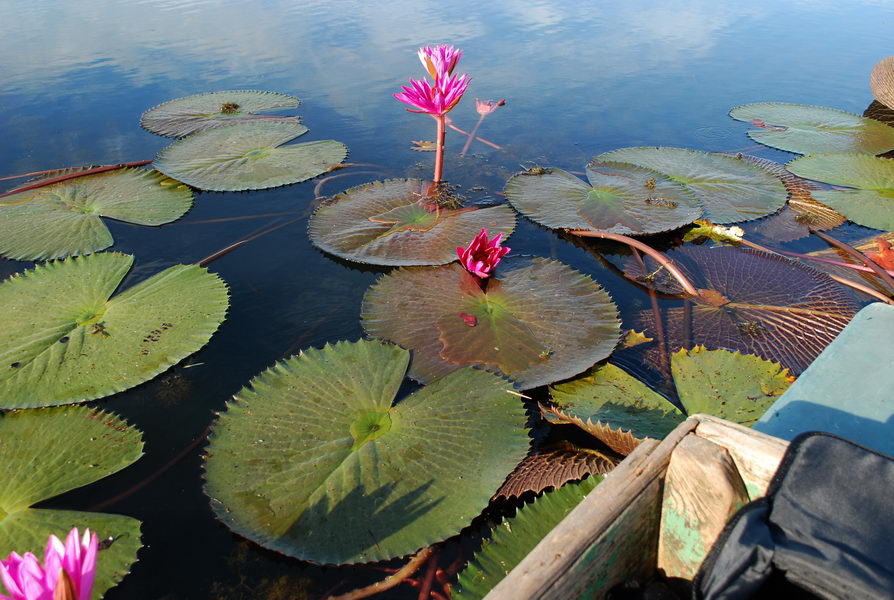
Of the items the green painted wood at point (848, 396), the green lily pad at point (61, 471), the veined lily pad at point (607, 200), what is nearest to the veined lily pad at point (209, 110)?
the veined lily pad at point (607, 200)

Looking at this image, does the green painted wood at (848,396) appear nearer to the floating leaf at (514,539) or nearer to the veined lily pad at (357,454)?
the floating leaf at (514,539)

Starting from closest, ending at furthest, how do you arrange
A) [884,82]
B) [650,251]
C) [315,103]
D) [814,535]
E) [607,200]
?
[814,535]
[650,251]
[607,200]
[884,82]
[315,103]

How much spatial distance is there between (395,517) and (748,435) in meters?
0.92

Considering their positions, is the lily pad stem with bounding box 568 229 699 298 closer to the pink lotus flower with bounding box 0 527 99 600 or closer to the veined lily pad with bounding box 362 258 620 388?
the veined lily pad with bounding box 362 258 620 388

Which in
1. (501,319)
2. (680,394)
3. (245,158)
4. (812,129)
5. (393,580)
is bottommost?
(393,580)

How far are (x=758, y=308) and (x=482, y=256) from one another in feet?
4.14

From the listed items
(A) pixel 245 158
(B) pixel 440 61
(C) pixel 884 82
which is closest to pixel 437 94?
(B) pixel 440 61

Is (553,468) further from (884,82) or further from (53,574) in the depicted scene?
(884,82)

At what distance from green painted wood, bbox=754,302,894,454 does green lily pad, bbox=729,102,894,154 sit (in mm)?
3216

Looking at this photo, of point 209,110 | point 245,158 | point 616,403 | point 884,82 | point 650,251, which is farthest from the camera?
point 884,82

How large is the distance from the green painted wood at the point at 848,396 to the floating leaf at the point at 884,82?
13.8ft

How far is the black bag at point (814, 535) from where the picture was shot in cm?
95

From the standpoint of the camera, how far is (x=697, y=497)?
1148 millimetres

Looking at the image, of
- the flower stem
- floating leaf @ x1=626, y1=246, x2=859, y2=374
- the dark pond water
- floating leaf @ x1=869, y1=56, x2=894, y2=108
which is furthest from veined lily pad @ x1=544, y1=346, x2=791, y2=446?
floating leaf @ x1=869, y1=56, x2=894, y2=108
